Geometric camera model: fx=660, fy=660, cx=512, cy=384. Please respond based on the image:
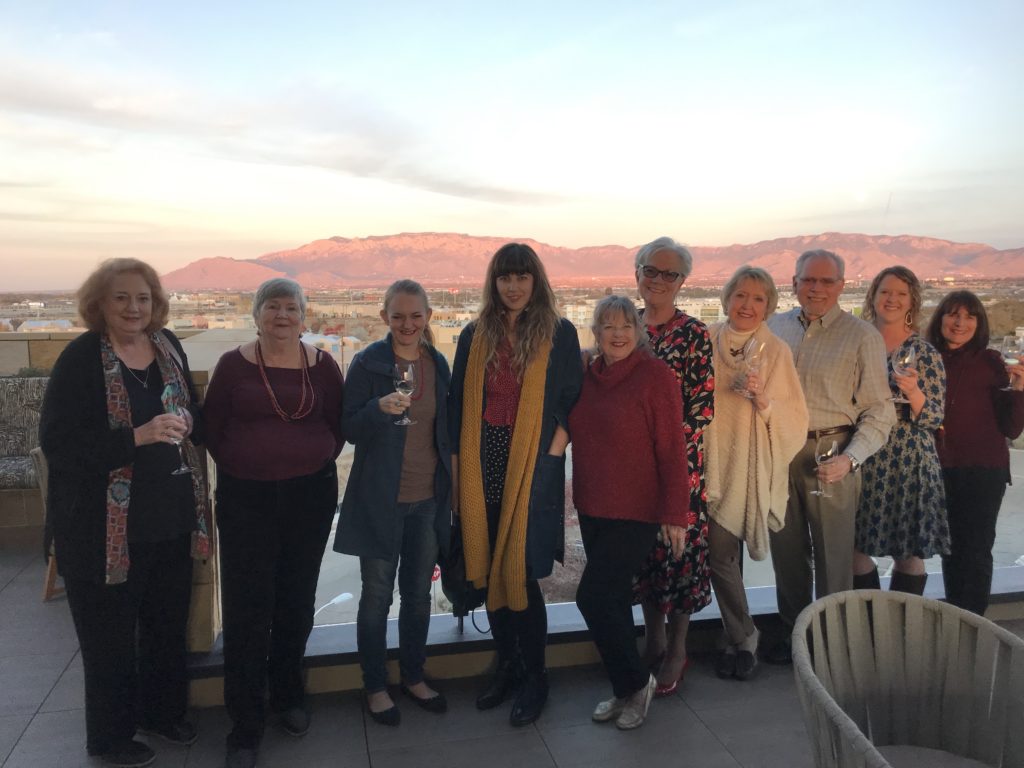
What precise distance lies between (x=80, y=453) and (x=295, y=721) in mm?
1176

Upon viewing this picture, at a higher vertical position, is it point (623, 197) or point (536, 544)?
point (623, 197)

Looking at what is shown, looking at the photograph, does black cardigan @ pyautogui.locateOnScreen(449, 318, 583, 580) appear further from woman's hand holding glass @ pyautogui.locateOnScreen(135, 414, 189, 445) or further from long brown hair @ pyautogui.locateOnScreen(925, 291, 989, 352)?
long brown hair @ pyautogui.locateOnScreen(925, 291, 989, 352)

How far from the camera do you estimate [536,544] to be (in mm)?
2352

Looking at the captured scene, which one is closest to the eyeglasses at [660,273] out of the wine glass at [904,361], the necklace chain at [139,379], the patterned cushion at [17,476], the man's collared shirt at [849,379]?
the man's collared shirt at [849,379]

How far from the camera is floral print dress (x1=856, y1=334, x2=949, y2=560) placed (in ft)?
8.73

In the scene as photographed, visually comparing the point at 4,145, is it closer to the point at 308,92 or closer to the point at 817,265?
the point at 308,92

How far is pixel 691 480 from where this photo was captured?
96.2 inches

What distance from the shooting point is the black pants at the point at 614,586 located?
2270 millimetres

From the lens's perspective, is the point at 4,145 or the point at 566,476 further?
the point at 4,145

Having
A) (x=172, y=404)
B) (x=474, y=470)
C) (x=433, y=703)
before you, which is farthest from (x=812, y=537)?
(x=172, y=404)

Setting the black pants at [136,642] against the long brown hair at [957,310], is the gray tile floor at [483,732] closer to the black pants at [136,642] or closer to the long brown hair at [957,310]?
the black pants at [136,642]

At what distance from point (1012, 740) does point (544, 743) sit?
144 centimetres

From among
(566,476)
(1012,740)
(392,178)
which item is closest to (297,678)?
(566,476)

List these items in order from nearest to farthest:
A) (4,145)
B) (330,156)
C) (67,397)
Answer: (67,397) → (4,145) → (330,156)
